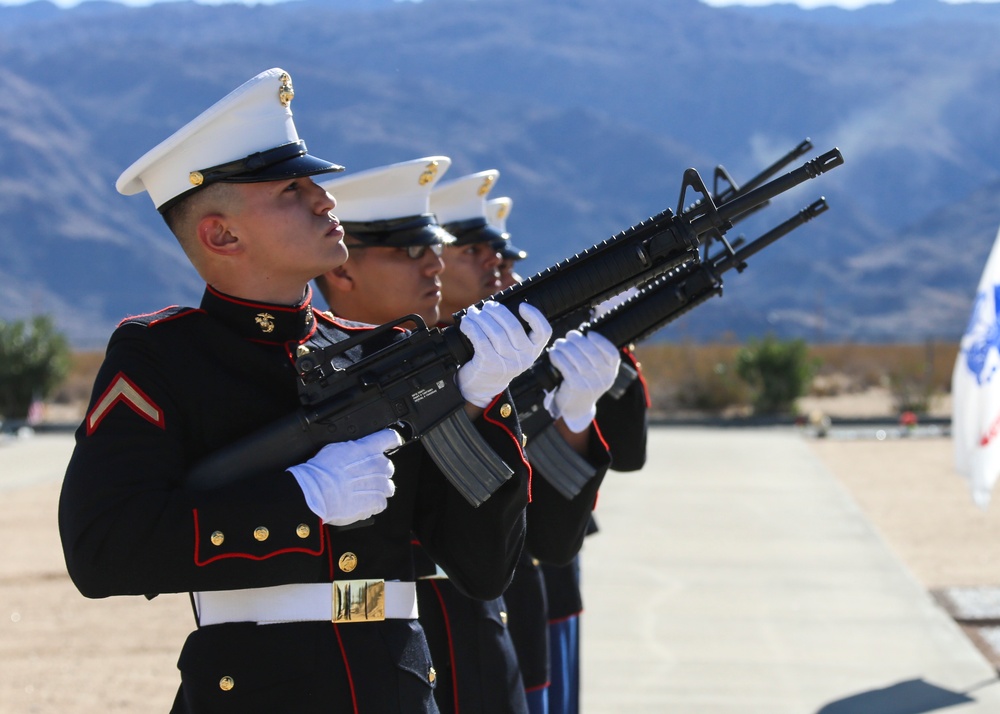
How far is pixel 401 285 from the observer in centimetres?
364

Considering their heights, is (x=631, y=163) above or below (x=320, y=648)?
above

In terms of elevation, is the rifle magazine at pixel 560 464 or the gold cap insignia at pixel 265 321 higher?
the gold cap insignia at pixel 265 321

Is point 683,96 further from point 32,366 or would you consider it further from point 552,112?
point 32,366

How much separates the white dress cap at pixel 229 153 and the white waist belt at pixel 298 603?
29.5 inches

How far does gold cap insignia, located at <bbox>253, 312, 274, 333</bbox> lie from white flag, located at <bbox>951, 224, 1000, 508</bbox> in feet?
15.3

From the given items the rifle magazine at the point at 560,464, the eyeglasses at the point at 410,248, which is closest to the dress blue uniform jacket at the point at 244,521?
the rifle magazine at the point at 560,464

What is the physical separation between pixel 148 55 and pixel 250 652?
169m

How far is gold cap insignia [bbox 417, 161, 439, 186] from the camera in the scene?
12.9 ft

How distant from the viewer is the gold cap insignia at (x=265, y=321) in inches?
102

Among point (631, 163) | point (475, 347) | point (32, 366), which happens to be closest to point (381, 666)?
point (475, 347)

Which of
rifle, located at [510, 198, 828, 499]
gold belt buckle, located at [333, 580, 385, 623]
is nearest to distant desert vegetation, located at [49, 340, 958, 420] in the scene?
rifle, located at [510, 198, 828, 499]

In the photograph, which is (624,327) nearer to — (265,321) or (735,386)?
(265,321)

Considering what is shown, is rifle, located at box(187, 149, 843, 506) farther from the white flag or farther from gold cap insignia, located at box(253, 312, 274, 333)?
the white flag

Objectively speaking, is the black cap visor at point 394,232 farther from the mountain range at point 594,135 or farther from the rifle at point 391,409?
the mountain range at point 594,135
